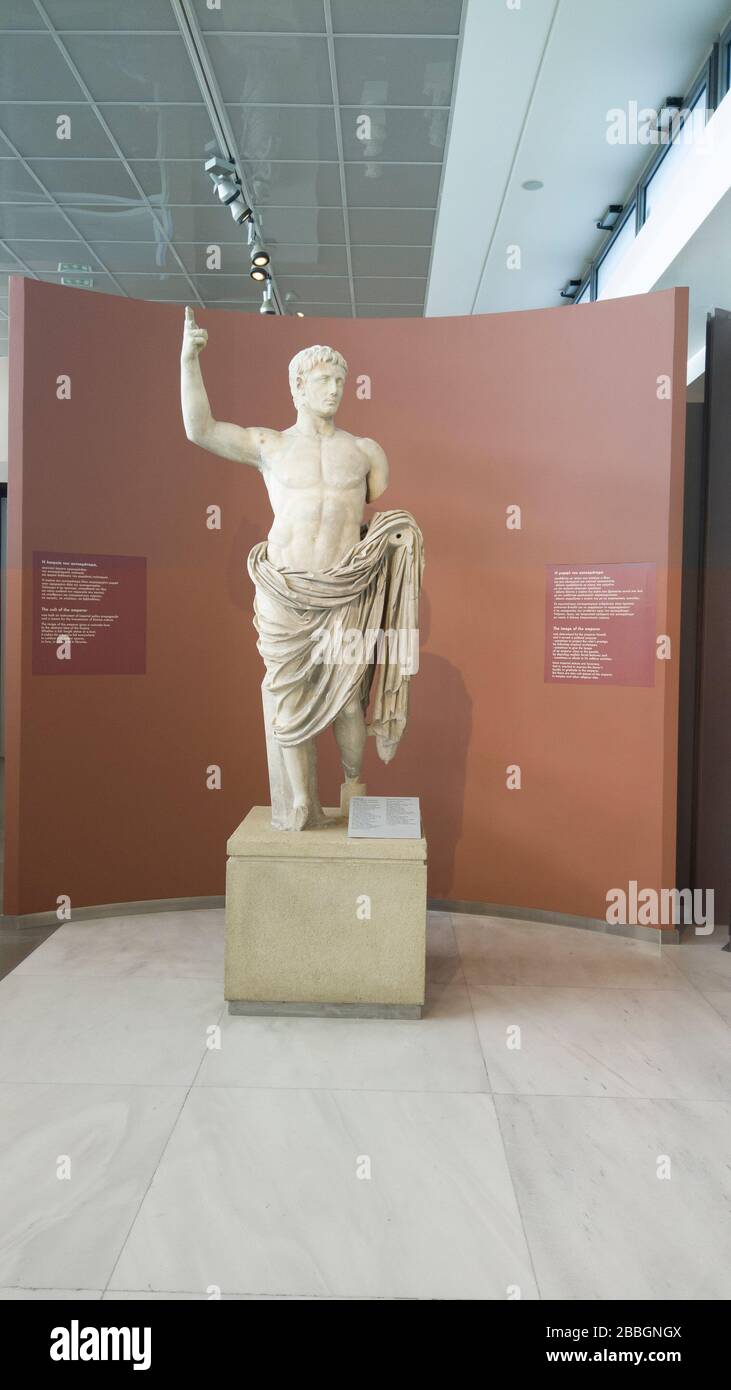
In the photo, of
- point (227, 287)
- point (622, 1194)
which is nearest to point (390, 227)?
point (227, 287)

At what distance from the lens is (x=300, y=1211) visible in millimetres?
2248

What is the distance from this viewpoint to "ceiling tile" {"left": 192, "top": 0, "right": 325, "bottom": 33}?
4504 millimetres

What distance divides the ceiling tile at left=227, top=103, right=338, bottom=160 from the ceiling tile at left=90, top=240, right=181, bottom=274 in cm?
177

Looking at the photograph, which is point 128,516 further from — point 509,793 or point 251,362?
point 509,793

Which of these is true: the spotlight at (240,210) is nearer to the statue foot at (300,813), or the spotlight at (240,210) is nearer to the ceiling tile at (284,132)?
the ceiling tile at (284,132)

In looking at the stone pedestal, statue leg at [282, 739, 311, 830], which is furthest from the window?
the stone pedestal

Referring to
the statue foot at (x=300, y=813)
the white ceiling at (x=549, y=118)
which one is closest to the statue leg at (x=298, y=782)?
the statue foot at (x=300, y=813)

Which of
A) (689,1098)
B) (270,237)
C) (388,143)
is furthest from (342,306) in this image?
(689,1098)

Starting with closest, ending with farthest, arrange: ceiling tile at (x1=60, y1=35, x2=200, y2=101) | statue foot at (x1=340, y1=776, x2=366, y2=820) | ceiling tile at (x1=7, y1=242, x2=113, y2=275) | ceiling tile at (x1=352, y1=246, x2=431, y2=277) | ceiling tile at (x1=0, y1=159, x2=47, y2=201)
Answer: statue foot at (x1=340, y1=776, x2=366, y2=820), ceiling tile at (x1=60, y1=35, x2=200, y2=101), ceiling tile at (x1=0, y1=159, x2=47, y2=201), ceiling tile at (x1=352, y1=246, x2=431, y2=277), ceiling tile at (x1=7, y1=242, x2=113, y2=275)

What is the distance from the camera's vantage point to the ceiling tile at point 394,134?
17.5 ft

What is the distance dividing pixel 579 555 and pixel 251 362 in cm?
202

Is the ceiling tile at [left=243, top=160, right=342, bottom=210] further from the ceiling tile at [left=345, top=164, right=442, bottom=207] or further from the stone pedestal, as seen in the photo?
the stone pedestal

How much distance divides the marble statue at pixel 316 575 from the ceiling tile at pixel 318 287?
4.51 meters

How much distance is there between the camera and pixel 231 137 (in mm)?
5586
